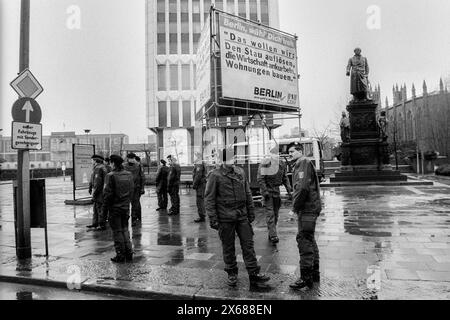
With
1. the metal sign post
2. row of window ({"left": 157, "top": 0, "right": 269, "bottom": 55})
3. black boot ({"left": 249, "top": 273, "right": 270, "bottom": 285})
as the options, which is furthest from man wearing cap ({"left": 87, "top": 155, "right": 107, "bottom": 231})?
row of window ({"left": 157, "top": 0, "right": 269, "bottom": 55})

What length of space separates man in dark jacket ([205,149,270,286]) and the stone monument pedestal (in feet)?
57.8

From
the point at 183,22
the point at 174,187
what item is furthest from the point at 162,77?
the point at 174,187

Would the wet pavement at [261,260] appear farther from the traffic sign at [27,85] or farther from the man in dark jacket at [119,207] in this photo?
the traffic sign at [27,85]

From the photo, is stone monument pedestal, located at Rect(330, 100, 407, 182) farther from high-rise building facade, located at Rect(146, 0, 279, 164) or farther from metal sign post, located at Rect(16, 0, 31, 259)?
high-rise building facade, located at Rect(146, 0, 279, 164)

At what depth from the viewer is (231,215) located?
16.8 feet

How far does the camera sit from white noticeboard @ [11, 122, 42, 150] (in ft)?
22.2

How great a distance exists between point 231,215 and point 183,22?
50.7m

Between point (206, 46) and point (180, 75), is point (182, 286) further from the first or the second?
point (180, 75)

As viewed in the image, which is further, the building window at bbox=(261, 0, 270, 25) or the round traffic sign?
the building window at bbox=(261, 0, 270, 25)

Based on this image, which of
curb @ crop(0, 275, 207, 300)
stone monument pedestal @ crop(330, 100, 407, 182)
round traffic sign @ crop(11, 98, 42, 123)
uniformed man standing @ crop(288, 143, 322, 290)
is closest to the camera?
curb @ crop(0, 275, 207, 300)

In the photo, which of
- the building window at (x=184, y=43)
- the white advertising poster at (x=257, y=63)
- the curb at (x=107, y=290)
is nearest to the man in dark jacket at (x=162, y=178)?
the white advertising poster at (x=257, y=63)

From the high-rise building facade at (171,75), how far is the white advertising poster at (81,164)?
3144cm

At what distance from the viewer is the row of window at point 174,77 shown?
165 ft
